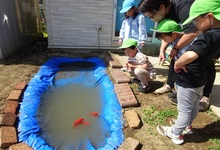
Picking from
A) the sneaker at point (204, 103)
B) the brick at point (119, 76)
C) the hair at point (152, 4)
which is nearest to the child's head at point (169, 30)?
the hair at point (152, 4)

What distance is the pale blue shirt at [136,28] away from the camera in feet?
12.6

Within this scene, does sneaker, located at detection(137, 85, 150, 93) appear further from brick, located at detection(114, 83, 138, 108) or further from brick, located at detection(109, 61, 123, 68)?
brick, located at detection(109, 61, 123, 68)

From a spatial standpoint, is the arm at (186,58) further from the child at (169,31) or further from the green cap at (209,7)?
the child at (169,31)

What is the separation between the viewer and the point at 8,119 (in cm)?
277

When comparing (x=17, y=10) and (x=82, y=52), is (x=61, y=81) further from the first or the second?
(x=17, y=10)

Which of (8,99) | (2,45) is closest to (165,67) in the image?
(8,99)

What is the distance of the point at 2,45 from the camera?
4.70 meters

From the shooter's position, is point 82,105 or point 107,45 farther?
point 107,45

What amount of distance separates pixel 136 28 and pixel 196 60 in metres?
2.11

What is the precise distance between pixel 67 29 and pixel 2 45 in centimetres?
167

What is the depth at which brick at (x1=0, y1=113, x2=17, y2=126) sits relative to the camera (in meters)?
2.70

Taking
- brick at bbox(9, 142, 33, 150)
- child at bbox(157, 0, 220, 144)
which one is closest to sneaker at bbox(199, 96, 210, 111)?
child at bbox(157, 0, 220, 144)

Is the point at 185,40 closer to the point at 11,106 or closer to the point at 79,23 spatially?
the point at 11,106

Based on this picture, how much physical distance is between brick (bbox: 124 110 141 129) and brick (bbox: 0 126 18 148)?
1568 millimetres
